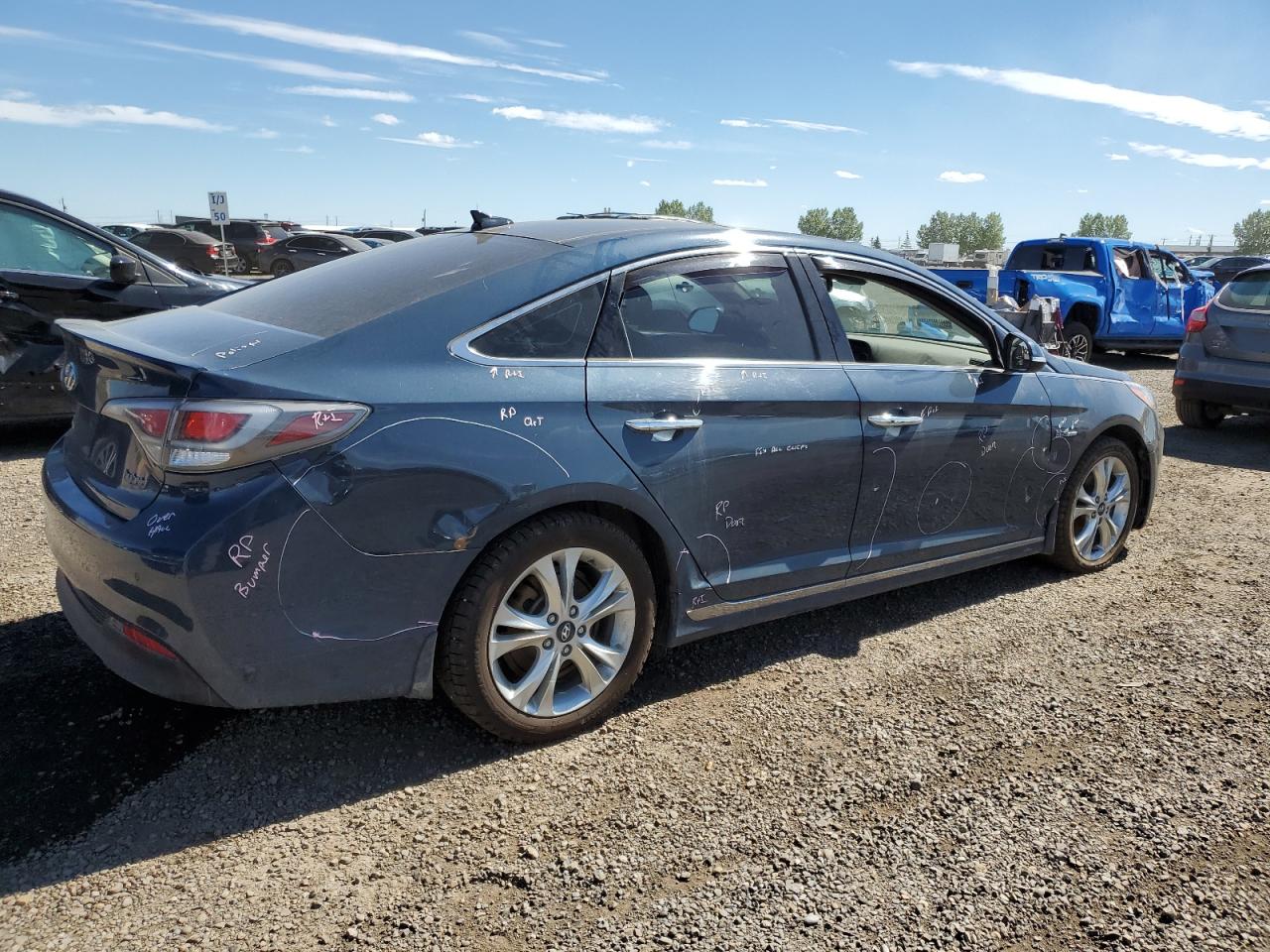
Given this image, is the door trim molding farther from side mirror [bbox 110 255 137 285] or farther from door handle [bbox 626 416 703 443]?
side mirror [bbox 110 255 137 285]

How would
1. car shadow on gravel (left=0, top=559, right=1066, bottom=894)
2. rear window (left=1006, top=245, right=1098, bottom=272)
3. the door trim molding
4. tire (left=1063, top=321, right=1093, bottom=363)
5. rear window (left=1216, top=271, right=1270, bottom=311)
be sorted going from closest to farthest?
car shadow on gravel (left=0, top=559, right=1066, bottom=894) < the door trim molding < rear window (left=1216, top=271, right=1270, bottom=311) < tire (left=1063, top=321, right=1093, bottom=363) < rear window (left=1006, top=245, right=1098, bottom=272)

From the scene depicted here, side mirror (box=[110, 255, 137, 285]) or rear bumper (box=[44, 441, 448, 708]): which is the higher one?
side mirror (box=[110, 255, 137, 285])

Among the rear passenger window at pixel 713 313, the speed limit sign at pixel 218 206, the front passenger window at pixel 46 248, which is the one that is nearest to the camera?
the rear passenger window at pixel 713 313

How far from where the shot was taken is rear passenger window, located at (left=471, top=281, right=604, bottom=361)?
2.87 m

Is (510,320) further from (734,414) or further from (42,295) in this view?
(42,295)

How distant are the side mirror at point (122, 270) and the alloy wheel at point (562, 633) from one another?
5.23m

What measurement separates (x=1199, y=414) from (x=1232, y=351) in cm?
90

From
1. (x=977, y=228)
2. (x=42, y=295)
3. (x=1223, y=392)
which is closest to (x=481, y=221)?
(x=42, y=295)

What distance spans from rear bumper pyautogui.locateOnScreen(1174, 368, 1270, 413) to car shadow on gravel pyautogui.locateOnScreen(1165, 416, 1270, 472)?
371mm

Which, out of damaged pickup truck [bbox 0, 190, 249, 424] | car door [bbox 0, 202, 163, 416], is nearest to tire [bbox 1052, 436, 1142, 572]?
damaged pickup truck [bbox 0, 190, 249, 424]

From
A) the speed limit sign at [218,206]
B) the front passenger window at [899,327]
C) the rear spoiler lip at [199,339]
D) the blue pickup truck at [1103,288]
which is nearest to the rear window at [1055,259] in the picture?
the blue pickup truck at [1103,288]

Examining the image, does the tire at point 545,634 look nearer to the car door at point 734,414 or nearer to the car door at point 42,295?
the car door at point 734,414

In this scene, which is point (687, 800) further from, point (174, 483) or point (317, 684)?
point (174, 483)

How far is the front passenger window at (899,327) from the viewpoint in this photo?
389 cm
